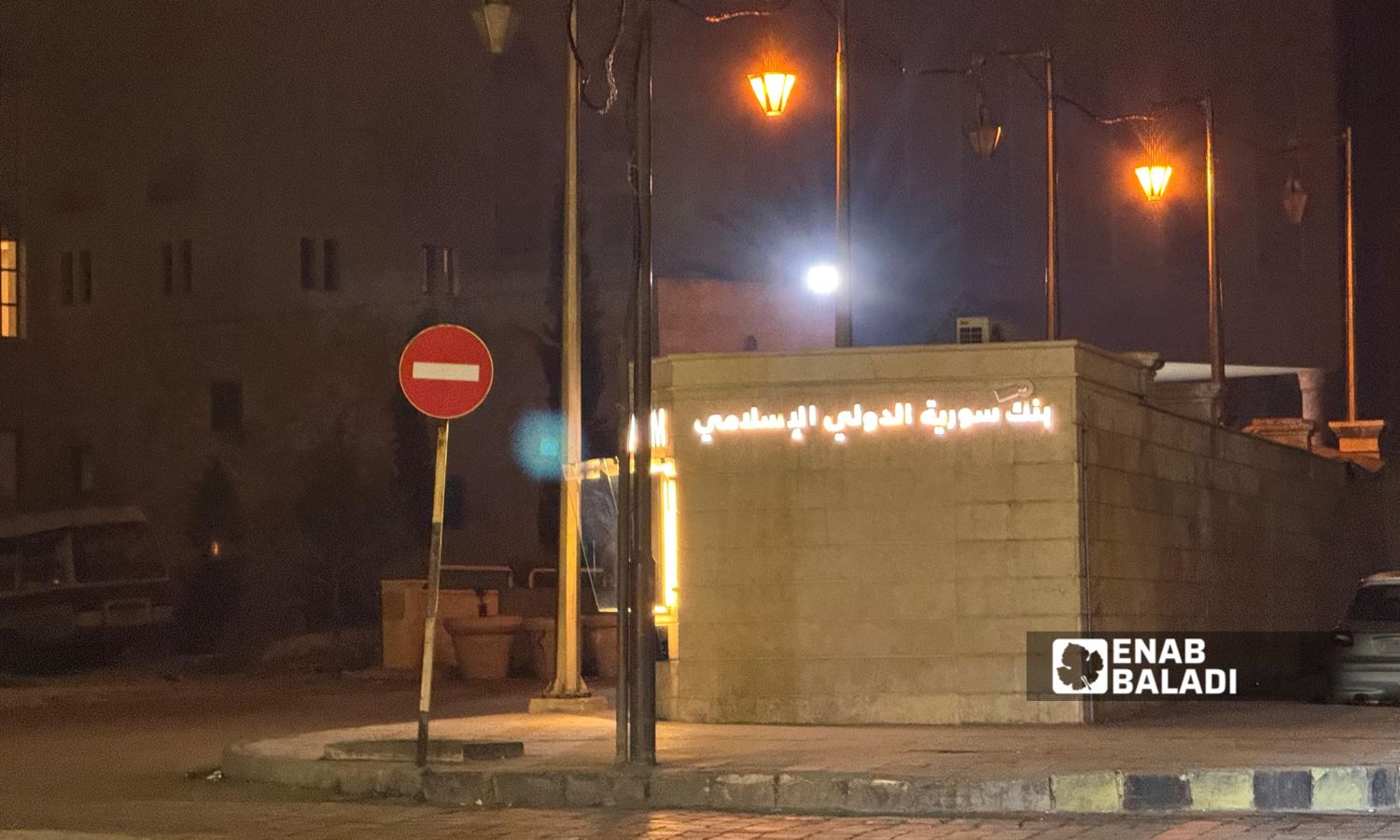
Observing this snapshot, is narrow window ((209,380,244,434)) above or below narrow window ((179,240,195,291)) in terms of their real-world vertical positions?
below

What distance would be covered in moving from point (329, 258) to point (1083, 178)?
616 inches

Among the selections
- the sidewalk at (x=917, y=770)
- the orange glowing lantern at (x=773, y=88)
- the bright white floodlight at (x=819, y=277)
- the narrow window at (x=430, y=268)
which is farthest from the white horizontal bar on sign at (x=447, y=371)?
the narrow window at (x=430, y=268)

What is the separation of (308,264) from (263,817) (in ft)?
99.3

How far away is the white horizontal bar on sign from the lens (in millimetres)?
14430

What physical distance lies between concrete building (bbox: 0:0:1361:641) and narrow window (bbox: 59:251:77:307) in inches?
5.7

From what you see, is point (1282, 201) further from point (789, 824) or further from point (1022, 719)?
point (789, 824)

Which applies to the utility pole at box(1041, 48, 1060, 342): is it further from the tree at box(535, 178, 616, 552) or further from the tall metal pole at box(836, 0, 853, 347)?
the tree at box(535, 178, 616, 552)

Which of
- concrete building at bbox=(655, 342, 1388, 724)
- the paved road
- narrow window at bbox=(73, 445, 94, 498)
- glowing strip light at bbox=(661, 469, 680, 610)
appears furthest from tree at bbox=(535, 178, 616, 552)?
concrete building at bbox=(655, 342, 1388, 724)

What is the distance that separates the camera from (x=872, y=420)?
18.6 meters

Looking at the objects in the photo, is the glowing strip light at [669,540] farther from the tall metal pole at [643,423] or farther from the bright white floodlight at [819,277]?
the bright white floodlight at [819,277]

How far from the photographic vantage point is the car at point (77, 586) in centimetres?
3244

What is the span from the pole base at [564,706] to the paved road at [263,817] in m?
2.20

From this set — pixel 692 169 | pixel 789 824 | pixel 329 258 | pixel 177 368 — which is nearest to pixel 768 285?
pixel 692 169

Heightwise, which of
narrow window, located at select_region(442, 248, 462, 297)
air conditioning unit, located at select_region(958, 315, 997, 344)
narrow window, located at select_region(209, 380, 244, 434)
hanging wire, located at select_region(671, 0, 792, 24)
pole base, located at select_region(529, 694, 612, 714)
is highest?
hanging wire, located at select_region(671, 0, 792, 24)
